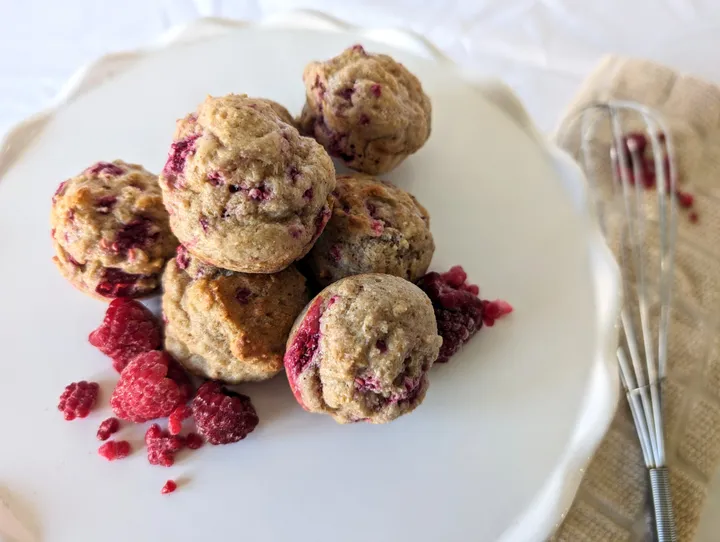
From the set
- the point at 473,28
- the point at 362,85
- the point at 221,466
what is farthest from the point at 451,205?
the point at 473,28

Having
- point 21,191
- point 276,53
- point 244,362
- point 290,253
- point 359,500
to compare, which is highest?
point 276,53

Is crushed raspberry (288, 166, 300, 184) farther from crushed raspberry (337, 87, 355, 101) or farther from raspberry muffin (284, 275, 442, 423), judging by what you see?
crushed raspberry (337, 87, 355, 101)

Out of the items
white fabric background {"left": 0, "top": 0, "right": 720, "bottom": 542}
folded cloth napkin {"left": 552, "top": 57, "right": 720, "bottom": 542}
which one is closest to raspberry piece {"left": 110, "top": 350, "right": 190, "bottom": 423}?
folded cloth napkin {"left": 552, "top": 57, "right": 720, "bottom": 542}

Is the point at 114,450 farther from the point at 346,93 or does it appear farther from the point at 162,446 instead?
the point at 346,93

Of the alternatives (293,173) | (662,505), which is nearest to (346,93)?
(293,173)

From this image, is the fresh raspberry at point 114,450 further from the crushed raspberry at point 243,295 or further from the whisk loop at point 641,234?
the whisk loop at point 641,234

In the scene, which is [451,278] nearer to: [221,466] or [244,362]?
[244,362]

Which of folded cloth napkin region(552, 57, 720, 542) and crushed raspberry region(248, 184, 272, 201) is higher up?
crushed raspberry region(248, 184, 272, 201)
